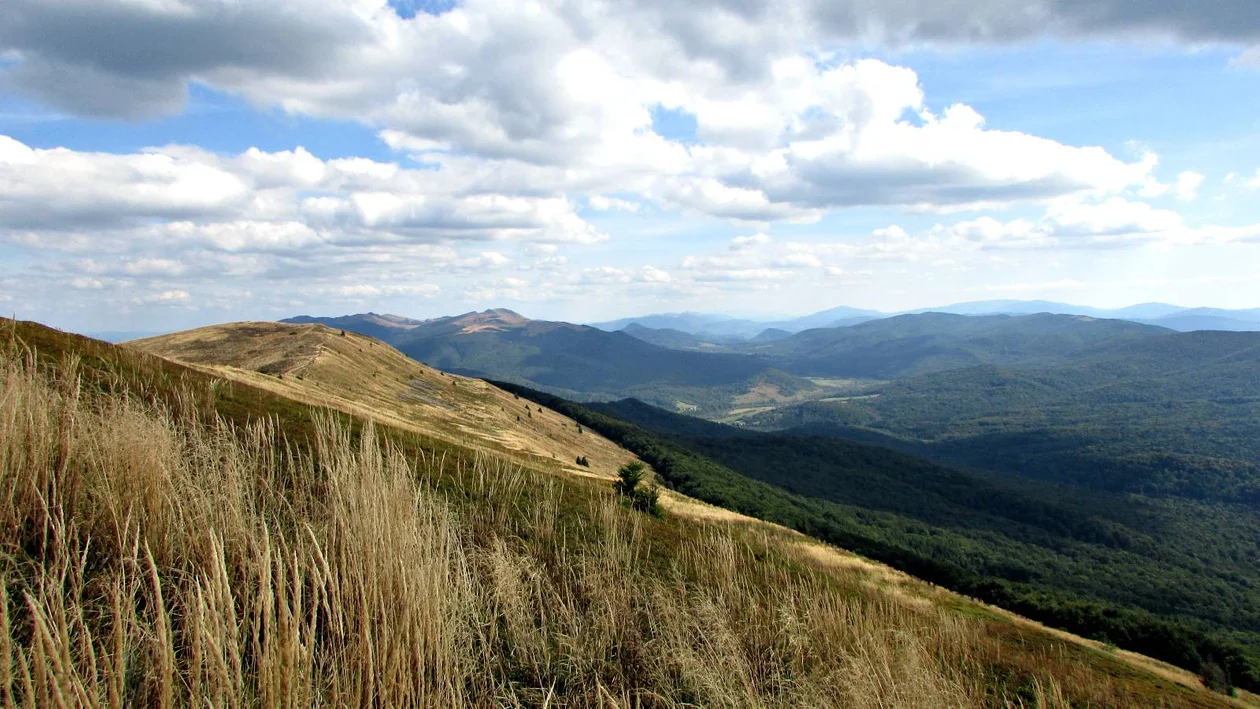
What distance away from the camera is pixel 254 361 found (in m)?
88.8

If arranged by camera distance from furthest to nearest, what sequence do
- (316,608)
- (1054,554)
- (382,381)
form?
1. (1054,554)
2. (382,381)
3. (316,608)

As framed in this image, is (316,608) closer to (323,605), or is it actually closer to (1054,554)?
(323,605)

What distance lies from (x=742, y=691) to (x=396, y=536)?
530 cm

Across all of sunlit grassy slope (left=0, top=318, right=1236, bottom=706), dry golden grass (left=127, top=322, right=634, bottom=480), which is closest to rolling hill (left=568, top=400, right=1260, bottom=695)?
dry golden grass (left=127, top=322, right=634, bottom=480)

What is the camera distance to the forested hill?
189ft

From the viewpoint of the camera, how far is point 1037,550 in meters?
156

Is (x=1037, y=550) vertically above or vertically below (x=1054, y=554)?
above

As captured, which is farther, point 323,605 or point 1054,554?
point 1054,554

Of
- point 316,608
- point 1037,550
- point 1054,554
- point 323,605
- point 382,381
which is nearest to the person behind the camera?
point 316,608

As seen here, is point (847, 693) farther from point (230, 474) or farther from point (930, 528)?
point (930, 528)

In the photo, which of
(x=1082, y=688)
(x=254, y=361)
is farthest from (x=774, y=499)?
(x=1082, y=688)

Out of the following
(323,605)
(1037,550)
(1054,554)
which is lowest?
(1054,554)

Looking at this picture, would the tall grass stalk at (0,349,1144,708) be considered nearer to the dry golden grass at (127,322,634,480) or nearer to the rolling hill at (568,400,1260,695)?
the dry golden grass at (127,322,634,480)

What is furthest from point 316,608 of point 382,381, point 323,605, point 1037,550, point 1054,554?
point 1054,554
